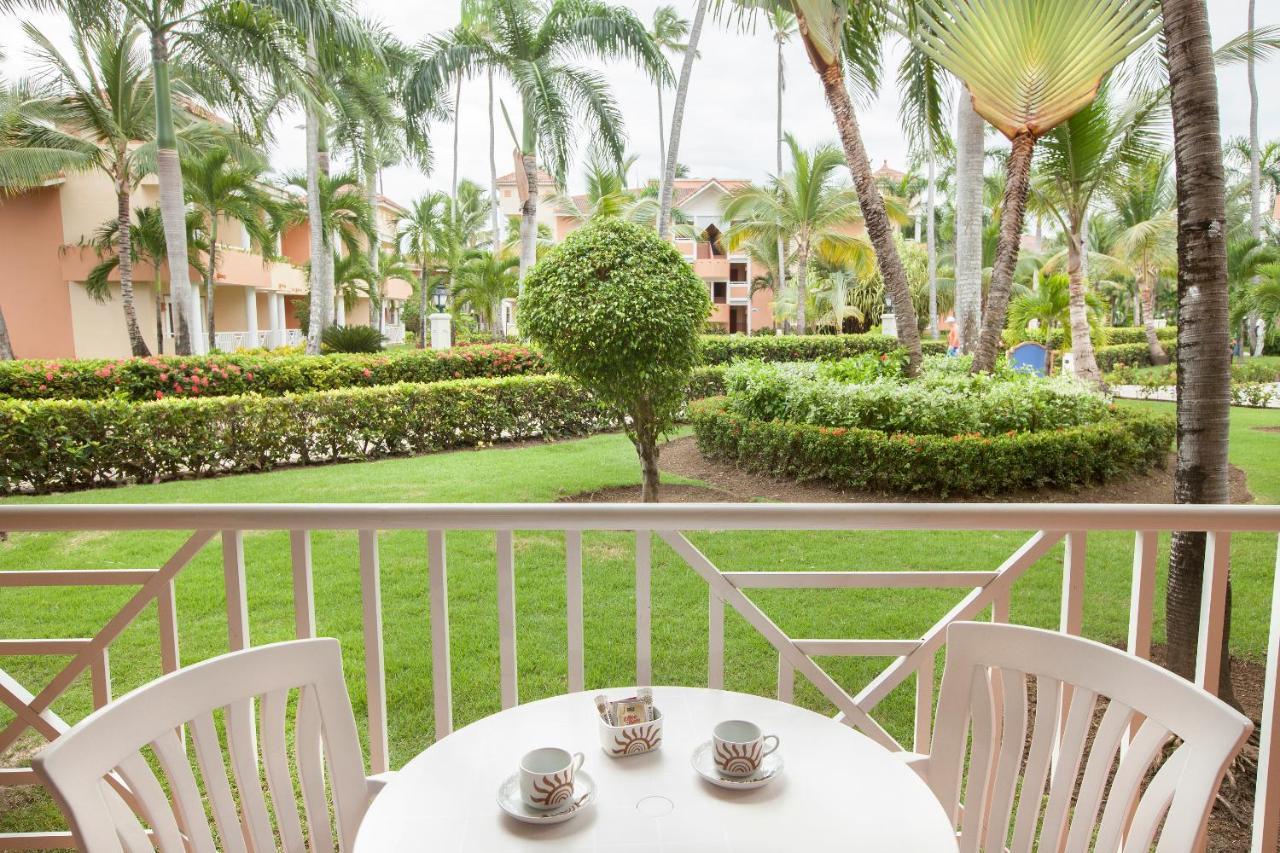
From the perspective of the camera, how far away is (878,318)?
25.7 metres

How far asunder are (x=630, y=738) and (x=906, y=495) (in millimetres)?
5731

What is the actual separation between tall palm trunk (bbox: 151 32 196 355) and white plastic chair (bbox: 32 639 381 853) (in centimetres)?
1174

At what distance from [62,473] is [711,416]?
602 cm

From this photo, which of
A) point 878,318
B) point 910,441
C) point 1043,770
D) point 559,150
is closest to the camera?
point 1043,770

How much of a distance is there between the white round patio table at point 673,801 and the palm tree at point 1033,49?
526 cm

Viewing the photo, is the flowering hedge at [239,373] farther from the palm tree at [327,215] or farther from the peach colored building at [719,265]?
the peach colored building at [719,265]

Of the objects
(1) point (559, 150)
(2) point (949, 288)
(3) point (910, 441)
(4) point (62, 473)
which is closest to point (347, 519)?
(3) point (910, 441)

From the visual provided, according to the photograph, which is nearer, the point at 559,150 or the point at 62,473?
the point at 62,473

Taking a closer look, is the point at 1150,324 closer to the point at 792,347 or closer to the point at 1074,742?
the point at 792,347

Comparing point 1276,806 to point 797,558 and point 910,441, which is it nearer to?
point 797,558

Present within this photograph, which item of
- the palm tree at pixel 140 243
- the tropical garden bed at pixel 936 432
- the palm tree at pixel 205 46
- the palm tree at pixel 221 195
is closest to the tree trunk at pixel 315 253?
the palm tree at pixel 221 195

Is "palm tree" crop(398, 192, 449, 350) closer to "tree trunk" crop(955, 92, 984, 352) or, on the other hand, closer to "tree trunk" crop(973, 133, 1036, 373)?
"tree trunk" crop(955, 92, 984, 352)

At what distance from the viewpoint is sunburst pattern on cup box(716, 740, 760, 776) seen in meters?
1.28

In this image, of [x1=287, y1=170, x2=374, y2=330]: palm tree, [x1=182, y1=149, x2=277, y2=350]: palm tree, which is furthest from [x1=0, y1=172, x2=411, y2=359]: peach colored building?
[x1=287, y1=170, x2=374, y2=330]: palm tree
